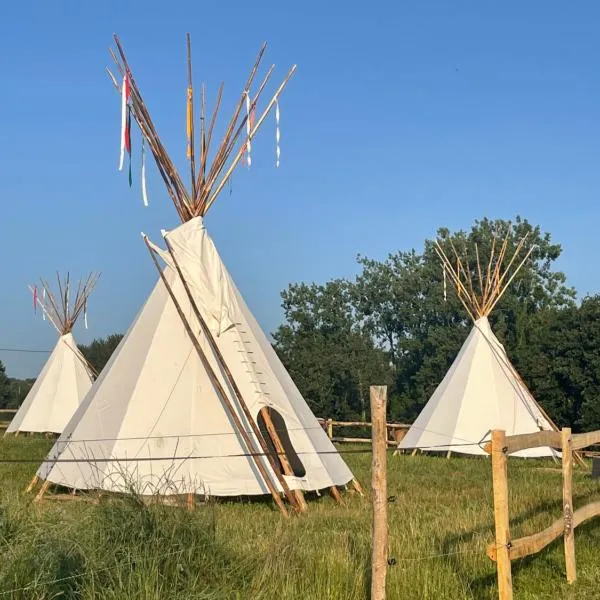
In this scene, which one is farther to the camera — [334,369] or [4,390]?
[4,390]

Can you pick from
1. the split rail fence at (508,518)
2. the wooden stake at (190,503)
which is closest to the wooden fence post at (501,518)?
the split rail fence at (508,518)

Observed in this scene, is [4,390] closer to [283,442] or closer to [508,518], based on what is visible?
[283,442]

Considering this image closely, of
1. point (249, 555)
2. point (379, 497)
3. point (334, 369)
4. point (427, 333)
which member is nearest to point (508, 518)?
point (379, 497)

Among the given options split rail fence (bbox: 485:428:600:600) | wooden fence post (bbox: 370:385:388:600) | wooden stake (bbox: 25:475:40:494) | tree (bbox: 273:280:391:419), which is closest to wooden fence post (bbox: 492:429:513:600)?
split rail fence (bbox: 485:428:600:600)

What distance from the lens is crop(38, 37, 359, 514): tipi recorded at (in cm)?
755

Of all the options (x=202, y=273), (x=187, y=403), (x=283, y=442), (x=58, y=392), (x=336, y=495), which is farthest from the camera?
(x=58, y=392)

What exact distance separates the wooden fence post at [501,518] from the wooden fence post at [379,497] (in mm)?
533

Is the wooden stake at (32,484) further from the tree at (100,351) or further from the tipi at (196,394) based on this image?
the tree at (100,351)

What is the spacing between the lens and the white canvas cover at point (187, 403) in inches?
300

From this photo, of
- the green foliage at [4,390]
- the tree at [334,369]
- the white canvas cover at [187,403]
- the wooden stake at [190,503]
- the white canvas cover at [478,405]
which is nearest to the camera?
the wooden stake at [190,503]

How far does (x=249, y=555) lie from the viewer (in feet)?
14.2

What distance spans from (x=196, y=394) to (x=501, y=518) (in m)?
4.48

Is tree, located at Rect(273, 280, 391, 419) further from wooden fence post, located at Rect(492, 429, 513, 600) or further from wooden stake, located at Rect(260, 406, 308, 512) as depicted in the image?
wooden fence post, located at Rect(492, 429, 513, 600)

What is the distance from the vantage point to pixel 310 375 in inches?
979
